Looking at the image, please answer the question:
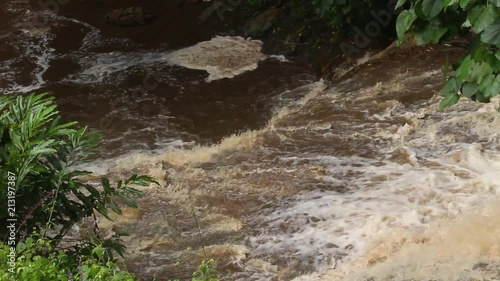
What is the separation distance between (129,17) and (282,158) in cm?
640

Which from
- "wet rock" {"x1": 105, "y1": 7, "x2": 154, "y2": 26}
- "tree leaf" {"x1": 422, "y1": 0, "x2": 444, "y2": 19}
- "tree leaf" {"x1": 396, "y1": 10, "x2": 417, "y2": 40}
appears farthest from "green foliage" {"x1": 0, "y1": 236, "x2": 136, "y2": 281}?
"wet rock" {"x1": 105, "y1": 7, "x2": 154, "y2": 26}

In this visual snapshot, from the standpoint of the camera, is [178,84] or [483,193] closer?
[483,193]

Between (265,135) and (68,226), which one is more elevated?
(68,226)

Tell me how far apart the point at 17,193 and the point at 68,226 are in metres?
0.37

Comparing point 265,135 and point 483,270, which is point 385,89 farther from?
point 483,270

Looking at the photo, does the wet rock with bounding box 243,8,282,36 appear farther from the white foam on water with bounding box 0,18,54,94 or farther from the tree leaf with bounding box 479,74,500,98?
the tree leaf with bounding box 479,74,500,98

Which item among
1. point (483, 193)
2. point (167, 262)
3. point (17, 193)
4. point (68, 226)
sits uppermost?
point (17, 193)

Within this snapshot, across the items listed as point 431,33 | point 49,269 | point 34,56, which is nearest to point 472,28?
point 431,33

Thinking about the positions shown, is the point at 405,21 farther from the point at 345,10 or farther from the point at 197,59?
the point at 197,59

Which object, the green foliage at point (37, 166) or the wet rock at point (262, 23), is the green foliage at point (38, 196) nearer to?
the green foliage at point (37, 166)

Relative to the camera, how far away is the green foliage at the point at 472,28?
7.28 ft

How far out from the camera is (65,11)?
1255 centimetres

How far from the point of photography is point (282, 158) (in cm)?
629

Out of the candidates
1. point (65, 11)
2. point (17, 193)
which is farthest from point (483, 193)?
point (65, 11)
